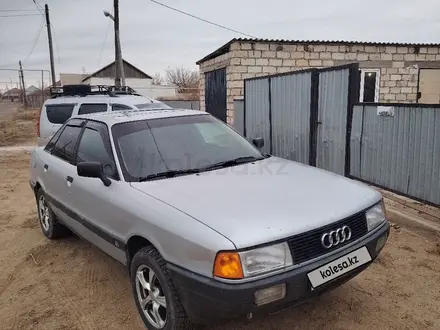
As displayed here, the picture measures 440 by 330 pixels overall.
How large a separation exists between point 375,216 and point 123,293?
2173mm

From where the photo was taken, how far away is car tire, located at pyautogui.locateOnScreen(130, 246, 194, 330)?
237 centimetres

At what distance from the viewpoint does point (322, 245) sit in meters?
2.31

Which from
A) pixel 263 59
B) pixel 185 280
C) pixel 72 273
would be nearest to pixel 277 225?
pixel 185 280

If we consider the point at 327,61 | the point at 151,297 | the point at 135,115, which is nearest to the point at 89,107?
the point at 135,115

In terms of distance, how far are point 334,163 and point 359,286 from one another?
129 inches

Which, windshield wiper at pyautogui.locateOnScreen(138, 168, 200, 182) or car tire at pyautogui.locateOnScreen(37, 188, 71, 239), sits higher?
windshield wiper at pyautogui.locateOnScreen(138, 168, 200, 182)

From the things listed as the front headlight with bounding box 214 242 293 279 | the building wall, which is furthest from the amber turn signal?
the building wall

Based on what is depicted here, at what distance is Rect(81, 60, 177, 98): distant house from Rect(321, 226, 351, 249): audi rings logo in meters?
43.4

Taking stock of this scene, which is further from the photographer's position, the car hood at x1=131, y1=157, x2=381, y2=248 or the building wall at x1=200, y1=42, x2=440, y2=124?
the building wall at x1=200, y1=42, x2=440, y2=124

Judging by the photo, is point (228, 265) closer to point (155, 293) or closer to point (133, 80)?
point (155, 293)

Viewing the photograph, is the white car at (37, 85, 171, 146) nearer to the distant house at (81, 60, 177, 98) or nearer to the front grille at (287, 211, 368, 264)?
the front grille at (287, 211, 368, 264)

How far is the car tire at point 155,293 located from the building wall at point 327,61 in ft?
27.7

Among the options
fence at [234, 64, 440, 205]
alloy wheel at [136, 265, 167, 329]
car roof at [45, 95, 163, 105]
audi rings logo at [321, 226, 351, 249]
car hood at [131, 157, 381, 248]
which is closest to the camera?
car hood at [131, 157, 381, 248]

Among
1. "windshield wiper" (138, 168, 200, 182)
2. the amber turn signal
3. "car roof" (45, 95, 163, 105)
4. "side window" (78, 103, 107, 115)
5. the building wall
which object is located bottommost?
the amber turn signal
